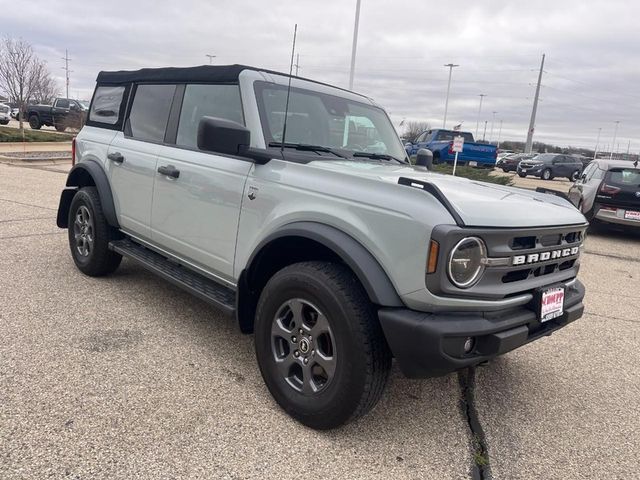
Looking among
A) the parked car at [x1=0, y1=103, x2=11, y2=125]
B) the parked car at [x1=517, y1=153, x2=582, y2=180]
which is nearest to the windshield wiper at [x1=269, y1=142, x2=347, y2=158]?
the parked car at [x1=517, y1=153, x2=582, y2=180]

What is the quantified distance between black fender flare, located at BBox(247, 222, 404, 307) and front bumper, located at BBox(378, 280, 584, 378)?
76 mm

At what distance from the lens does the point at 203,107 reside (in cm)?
380

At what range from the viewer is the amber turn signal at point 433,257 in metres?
2.26

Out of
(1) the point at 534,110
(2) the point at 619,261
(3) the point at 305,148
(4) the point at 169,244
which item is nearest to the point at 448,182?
(3) the point at 305,148

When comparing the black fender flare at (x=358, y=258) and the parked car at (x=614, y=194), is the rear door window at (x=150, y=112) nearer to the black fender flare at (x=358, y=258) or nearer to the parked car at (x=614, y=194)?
the black fender flare at (x=358, y=258)

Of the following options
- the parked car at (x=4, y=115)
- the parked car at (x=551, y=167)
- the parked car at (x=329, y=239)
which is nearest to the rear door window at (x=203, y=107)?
the parked car at (x=329, y=239)

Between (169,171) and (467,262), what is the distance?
2376 mm

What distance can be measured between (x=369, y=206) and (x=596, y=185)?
9024 millimetres

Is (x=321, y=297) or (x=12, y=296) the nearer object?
(x=321, y=297)

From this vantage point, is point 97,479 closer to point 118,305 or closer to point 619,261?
point 118,305

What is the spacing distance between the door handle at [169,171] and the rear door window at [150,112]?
0.38 metres

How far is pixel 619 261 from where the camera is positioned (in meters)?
8.26

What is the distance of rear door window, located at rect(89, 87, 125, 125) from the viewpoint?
4.86m

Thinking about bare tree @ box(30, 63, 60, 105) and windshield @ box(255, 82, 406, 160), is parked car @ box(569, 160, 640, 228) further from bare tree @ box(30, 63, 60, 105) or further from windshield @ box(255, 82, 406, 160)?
bare tree @ box(30, 63, 60, 105)
